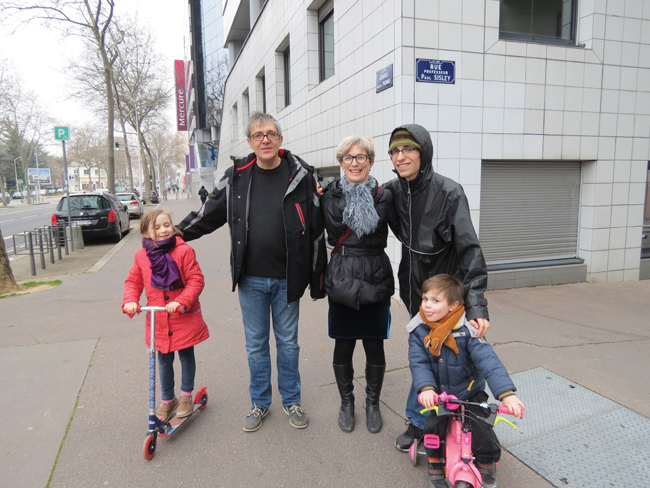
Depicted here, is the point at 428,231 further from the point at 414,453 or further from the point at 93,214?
the point at 93,214

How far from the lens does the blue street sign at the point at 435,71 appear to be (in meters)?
5.71

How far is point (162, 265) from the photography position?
287cm

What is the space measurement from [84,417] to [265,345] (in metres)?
1.44

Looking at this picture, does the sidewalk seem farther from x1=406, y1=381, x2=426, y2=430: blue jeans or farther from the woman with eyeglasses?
the woman with eyeglasses

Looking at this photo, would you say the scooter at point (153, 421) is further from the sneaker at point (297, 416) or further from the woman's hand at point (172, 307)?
the sneaker at point (297, 416)

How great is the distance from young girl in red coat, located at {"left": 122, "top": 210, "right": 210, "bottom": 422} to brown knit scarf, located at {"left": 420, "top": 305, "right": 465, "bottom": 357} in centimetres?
154

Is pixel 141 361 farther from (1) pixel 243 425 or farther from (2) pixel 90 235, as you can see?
(2) pixel 90 235

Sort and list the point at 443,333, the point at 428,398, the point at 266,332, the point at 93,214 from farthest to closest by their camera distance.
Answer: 1. the point at 93,214
2. the point at 266,332
3. the point at 443,333
4. the point at 428,398

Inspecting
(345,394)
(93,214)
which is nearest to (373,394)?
(345,394)

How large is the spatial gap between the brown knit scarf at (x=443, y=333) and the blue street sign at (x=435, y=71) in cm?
430

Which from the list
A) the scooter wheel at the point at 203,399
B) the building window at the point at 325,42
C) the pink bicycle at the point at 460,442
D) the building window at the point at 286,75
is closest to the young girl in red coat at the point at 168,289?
the scooter wheel at the point at 203,399

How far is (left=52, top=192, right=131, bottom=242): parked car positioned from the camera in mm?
12961

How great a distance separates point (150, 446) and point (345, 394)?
1.29 m

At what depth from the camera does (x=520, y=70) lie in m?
6.23
